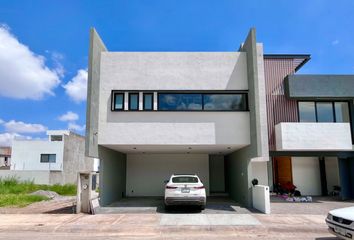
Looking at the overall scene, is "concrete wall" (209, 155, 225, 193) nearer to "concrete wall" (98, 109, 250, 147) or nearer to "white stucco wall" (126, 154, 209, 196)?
"white stucco wall" (126, 154, 209, 196)

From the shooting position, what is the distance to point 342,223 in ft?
21.4

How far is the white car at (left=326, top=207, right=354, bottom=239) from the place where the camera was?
20.5 feet

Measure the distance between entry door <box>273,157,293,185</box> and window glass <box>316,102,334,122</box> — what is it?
3.65m

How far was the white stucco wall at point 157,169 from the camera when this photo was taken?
59.5 ft

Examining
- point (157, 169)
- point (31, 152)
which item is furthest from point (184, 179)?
point (31, 152)

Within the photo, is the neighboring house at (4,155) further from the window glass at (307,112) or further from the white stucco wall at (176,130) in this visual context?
the window glass at (307,112)

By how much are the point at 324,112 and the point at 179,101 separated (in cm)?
872

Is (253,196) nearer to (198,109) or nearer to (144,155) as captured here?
(198,109)

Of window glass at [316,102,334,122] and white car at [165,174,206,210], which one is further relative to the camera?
window glass at [316,102,334,122]

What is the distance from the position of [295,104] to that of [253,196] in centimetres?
613

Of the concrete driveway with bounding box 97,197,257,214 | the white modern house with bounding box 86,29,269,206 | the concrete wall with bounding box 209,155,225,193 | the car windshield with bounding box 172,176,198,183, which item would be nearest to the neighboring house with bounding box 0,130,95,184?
the concrete wall with bounding box 209,155,225,193

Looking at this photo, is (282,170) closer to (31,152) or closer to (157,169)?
(157,169)

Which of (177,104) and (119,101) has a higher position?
(119,101)

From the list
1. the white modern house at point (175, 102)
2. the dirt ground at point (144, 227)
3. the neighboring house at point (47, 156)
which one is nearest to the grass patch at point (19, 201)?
the dirt ground at point (144, 227)
